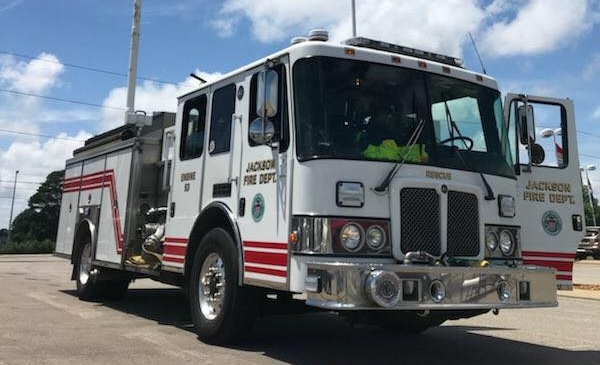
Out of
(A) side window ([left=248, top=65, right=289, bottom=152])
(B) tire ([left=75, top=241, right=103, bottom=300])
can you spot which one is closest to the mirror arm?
(A) side window ([left=248, top=65, right=289, bottom=152])

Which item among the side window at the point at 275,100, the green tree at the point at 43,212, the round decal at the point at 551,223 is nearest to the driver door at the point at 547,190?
the round decal at the point at 551,223

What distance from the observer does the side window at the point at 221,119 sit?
7082 millimetres

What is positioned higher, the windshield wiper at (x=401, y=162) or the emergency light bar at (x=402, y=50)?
the emergency light bar at (x=402, y=50)

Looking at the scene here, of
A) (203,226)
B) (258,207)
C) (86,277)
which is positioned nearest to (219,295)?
(203,226)

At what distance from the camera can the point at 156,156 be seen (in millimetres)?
9562

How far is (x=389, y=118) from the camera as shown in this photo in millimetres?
6039

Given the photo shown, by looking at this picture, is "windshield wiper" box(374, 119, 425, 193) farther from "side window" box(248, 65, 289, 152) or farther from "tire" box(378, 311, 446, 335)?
"tire" box(378, 311, 446, 335)

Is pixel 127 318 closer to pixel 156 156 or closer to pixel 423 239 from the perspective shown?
pixel 156 156

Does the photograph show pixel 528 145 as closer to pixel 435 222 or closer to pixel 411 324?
pixel 435 222

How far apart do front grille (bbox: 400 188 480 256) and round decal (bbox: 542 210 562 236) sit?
1.27 metres

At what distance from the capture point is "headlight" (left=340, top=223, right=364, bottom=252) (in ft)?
17.8

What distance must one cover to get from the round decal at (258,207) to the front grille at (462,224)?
5.71 ft

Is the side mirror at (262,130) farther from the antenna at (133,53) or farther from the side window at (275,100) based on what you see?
the antenna at (133,53)

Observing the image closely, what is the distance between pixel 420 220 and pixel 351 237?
2.42ft
